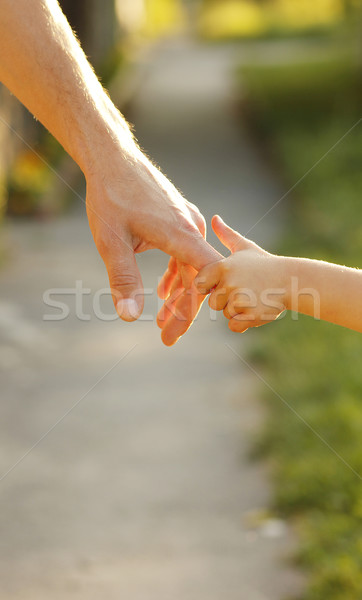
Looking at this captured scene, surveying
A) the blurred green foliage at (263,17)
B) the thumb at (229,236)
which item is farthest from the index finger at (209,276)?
the blurred green foliage at (263,17)

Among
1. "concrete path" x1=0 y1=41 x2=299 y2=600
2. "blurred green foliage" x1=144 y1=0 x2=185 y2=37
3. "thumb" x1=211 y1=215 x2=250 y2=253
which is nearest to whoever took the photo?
"thumb" x1=211 y1=215 x2=250 y2=253

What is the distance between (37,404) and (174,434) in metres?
0.75

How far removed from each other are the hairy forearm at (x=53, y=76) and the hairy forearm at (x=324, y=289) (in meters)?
0.52

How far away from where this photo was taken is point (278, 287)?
1.98 m

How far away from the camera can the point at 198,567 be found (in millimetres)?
2918

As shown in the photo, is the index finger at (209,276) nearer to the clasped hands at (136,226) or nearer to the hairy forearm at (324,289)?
the clasped hands at (136,226)

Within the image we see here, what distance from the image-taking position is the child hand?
6.49 feet

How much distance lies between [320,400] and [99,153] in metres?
2.38

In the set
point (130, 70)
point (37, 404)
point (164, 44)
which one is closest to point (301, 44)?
point (164, 44)

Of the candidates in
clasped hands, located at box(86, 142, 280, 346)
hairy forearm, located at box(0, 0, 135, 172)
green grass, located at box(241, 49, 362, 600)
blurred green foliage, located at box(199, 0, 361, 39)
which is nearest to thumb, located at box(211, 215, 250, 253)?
clasped hands, located at box(86, 142, 280, 346)

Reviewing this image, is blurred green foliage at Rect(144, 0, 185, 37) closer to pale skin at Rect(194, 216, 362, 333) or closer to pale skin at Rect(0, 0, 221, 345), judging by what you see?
pale skin at Rect(0, 0, 221, 345)

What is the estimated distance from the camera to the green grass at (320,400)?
2.91 meters

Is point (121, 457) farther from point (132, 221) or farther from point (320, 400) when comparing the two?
point (132, 221)

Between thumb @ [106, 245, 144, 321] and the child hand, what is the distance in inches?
6.3
